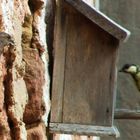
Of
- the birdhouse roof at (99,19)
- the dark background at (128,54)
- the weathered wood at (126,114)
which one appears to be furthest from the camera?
the dark background at (128,54)

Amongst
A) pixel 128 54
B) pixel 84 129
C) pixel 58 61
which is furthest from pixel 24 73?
pixel 128 54

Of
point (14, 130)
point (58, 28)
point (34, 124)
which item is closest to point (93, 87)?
point (58, 28)

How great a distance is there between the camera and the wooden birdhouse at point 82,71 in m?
2.21

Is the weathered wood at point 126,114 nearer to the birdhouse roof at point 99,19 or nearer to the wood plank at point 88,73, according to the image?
the wood plank at point 88,73

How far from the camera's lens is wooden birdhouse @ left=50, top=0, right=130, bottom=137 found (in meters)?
2.21

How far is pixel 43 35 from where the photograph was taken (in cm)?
205

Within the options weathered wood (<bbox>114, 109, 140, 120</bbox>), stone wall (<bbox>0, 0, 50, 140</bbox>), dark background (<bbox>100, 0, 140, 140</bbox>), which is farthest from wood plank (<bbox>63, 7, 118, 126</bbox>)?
dark background (<bbox>100, 0, 140, 140</bbox>)

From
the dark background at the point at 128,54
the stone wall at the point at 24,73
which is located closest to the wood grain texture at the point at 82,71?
the stone wall at the point at 24,73

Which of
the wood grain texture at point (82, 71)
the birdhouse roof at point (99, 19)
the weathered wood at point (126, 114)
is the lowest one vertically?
the weathered wood at point (126, 114)

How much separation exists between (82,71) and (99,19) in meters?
0.23

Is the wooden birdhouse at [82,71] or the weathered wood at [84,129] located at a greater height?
the wooden birdhouse at [82,71]

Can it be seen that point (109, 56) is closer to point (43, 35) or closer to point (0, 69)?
point (43, 35)

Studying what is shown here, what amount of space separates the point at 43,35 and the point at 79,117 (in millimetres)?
409

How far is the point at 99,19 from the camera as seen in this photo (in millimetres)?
2191
